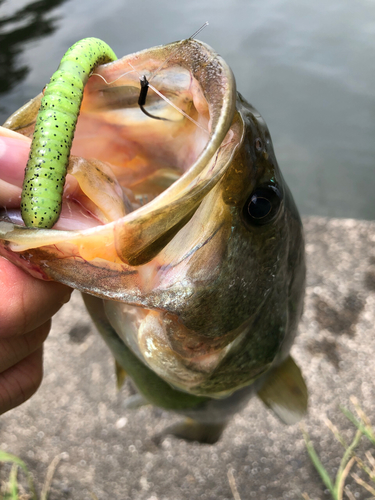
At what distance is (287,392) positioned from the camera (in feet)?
5.48

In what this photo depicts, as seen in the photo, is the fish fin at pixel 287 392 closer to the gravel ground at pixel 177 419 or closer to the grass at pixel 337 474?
the grass at pixel 337 474

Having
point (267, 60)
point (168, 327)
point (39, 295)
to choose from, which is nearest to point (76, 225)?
point (39, 295)

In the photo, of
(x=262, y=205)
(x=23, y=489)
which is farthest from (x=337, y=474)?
(x=262, y=205)

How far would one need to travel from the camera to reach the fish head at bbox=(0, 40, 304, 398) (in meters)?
0.75

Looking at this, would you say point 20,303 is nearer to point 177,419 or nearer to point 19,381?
point 19,381

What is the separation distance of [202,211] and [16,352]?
67cm

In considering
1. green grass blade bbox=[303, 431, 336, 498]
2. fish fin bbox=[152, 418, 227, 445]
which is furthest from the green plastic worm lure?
green grass blade bbox=[303, 431, 336, 498]

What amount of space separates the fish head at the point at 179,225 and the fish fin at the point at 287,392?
35cm

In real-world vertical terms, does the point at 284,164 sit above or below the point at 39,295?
below

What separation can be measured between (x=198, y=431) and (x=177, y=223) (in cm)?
172

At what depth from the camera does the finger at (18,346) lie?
3.65 feet

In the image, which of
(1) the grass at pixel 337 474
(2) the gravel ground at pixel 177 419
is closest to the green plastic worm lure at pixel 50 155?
(1) the grass at pixel 337 474

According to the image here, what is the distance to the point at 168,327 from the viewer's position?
104 cm

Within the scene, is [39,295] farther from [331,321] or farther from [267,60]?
[267,60]
